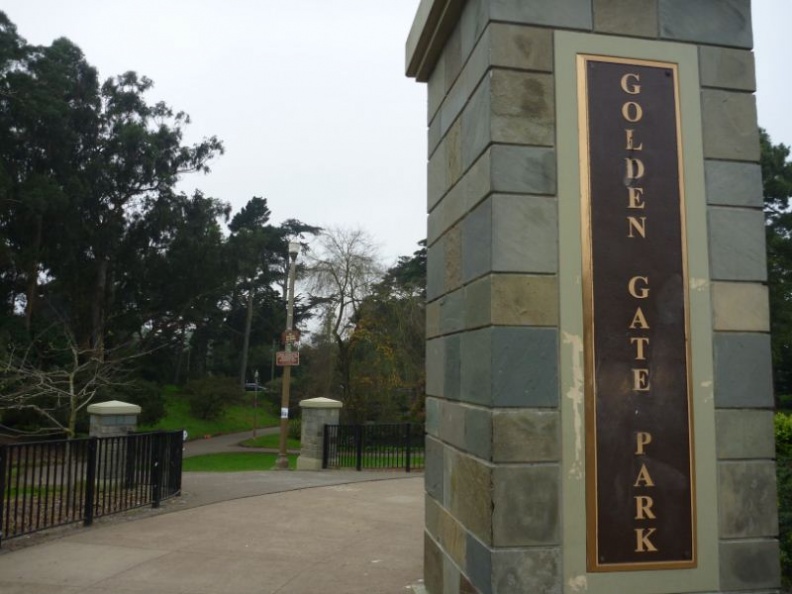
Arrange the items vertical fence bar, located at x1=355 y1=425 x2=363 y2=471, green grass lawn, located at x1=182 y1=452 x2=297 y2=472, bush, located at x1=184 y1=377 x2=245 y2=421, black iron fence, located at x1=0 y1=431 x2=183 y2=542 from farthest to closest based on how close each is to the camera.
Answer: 1. bush, located at x1=184 y1=377 x2=245 y2=421
2. green grass lawn, located at x1=182 y1=452 x2=297 y2=472
3. vertical fence bar, located at x1=355 y1=425 x2=363 y2=471
4. black iron fence, located at x1=0 y1=431 x2=183 y2=542

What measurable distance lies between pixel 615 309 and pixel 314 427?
1211 cm

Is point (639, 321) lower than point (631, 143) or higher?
lower

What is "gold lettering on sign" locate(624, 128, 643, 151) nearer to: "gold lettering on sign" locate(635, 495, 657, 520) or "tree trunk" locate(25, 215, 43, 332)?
"gold lettering on sign" locate(635, 495, 657, 520)

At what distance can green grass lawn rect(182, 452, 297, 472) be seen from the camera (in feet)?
63.8

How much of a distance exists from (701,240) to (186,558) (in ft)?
17.6

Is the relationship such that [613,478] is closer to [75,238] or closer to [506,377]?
[506,377]

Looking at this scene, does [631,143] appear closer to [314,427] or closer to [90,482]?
[90,482]

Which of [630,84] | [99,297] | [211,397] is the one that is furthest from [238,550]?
[211,397]

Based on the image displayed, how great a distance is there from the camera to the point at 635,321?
12.1 ft

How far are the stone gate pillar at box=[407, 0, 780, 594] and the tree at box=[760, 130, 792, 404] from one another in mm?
19071

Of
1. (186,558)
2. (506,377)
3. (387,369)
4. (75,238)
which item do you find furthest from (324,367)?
(506,377)

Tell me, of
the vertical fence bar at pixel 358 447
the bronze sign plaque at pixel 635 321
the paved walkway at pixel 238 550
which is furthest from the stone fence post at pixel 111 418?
the bronze sign plaque at pixel 635 321

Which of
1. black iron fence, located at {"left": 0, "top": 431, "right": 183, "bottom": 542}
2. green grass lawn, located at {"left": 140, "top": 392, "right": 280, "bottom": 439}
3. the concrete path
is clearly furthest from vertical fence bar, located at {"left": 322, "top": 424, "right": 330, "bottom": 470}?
green grass lawn, located at {"left": 140, "top": 392, "right": 280, "bottom": 439}

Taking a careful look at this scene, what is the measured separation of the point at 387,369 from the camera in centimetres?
2698
